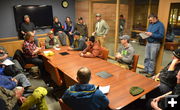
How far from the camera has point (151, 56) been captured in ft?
12.8

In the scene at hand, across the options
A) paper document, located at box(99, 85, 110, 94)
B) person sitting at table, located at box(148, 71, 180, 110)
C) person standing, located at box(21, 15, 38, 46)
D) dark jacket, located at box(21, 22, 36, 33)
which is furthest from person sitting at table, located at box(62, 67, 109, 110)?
dark jacket, located at box(21, 22, 36, 33)

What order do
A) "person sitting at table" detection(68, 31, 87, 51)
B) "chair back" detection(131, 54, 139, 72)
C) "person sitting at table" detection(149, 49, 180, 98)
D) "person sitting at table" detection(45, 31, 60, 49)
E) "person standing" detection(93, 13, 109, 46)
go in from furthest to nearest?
"person standing" detection(93, 13, 109, 46) < "person sitting at table" detection(45, 31, 60, 49) < "person sitting at table" detection(68, 31, 87, 51) < "chair back" detection(131, 54, 139, 72) < "person sitting at table" detection(149, 49, 180, 98)

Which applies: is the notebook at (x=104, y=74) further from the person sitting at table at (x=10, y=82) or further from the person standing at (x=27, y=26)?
the person standing at (x=27, y=26)

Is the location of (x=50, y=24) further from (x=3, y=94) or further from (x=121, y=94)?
(x=121, y=94)

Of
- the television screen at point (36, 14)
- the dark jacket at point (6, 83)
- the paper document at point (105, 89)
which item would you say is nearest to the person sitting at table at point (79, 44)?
the dark jacket at point (6, 83)

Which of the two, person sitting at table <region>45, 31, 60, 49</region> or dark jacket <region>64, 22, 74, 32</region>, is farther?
dark jacket <region>64, 22, 74, 32</region>

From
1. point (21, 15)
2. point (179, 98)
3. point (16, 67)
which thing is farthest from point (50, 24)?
point (179, 98)

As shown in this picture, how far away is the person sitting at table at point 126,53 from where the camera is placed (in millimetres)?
3012

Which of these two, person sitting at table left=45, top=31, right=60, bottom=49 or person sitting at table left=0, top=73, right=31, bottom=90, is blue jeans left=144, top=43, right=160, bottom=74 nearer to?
person sitting at table left=45, top=31, right=60, bottom=49

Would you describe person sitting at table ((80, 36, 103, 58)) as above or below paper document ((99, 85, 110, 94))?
above

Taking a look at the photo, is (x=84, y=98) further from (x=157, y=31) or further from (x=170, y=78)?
(x=157, y=31)

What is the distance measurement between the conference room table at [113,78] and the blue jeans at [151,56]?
1.56 m

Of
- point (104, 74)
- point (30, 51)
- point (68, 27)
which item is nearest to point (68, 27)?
point (68, 27)

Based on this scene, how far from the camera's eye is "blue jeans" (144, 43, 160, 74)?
3.80 m
